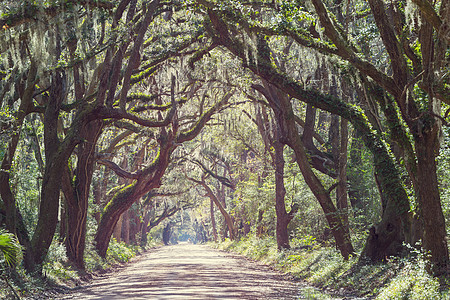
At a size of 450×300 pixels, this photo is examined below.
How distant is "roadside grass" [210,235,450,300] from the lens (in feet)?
23.7

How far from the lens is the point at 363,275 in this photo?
10.1m

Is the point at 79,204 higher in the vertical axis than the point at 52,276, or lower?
higher

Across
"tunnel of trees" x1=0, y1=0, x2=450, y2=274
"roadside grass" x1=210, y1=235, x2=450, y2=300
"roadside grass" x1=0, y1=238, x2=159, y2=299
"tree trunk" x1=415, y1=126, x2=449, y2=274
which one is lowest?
"roadside grass" x1=210, y1=235, x2=450, y2=300

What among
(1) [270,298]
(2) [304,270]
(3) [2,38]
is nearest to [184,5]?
(3) [2,38]

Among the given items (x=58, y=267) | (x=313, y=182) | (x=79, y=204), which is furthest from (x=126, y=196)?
(x=313, y=182)

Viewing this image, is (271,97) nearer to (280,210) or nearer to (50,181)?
(50,181)

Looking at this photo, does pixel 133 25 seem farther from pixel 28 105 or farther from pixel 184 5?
pixel 28 105

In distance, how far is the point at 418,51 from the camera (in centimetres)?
833

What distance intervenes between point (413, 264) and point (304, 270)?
6.36 m

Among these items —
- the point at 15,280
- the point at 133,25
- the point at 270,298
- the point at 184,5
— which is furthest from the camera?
the point at 133,25

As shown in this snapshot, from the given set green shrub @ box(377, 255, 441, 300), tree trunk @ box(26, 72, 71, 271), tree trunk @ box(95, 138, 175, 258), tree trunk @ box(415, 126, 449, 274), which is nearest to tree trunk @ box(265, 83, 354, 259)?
green shrub @ box(377, 255, 441, 300)

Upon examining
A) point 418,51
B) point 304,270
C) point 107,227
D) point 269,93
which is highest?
point 269,93

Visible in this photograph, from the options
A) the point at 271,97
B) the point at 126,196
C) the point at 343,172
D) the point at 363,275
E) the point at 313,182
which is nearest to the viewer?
the point at 363,275

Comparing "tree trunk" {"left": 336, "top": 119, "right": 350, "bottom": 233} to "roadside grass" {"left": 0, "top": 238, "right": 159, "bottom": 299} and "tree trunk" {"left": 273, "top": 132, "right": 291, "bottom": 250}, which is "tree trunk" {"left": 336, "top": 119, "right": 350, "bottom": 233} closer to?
"tree trunk" {"left": 273, "top": 132, "right": 291, "bottom": 250}
